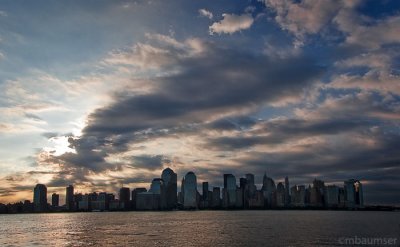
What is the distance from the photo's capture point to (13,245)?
151 metres

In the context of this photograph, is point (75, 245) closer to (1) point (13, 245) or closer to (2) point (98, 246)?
(2) point (98, 246)

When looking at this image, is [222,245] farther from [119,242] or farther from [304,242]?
[119,242]

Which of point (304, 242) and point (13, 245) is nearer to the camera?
point (304, 242)

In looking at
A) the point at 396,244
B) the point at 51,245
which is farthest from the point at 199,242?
the point at 396,244

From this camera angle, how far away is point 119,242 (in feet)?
487

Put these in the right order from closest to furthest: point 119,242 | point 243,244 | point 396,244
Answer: point 396,244, point 243,244, point 119,242

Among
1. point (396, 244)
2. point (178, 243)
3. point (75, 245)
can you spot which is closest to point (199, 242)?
point (178, 243)

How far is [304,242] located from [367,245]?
1972cm

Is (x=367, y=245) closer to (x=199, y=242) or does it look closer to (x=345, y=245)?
(x=345, y=245)

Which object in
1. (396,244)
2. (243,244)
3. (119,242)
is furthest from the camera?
(119,242)

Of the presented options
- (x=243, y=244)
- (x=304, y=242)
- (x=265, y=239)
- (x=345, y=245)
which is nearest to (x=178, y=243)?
(x=243, y=244)

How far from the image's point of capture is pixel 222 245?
135m

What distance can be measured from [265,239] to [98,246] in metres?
59.9

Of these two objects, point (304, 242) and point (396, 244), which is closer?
point (396, 244)
